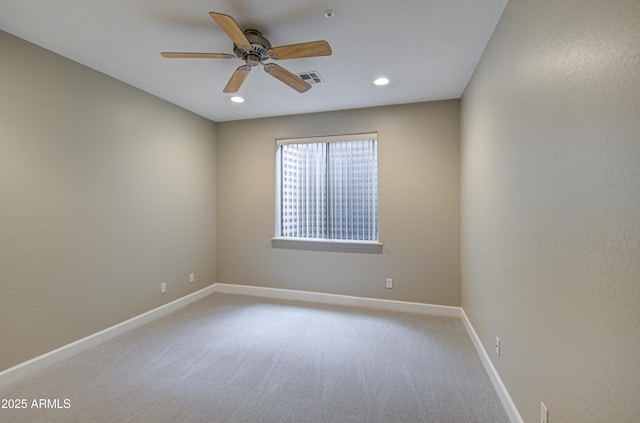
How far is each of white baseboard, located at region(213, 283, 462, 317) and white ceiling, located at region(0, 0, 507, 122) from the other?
2.53 meters

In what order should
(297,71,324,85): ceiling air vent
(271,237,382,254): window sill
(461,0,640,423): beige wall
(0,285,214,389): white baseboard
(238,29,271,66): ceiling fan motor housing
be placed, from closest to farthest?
(461,0,640,423): beige wall → (238,29,271,66): ceiling fan motor housing → (0,285,214,389): white baseboard → (297,71,324,85): ceiling air vent → (271,237,382,254): window sill

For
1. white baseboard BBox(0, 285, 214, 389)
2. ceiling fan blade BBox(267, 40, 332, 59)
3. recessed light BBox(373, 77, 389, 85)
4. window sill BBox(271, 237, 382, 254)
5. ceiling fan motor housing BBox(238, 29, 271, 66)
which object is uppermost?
recessed light BBox(373, 77, 389, 85)

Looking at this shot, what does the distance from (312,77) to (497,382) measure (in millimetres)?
2937

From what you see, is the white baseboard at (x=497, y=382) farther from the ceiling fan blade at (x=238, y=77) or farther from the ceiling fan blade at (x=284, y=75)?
the ceiling fan blade at (x=238, y=77)

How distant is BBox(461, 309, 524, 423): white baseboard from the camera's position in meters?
1.72

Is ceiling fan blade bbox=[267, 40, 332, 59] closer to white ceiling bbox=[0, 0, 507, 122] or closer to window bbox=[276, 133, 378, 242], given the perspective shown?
white ceiling bbox=[0, 0, 507, 122]

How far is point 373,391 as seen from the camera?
205cm

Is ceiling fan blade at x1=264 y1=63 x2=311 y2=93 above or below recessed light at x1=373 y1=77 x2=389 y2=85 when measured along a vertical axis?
below

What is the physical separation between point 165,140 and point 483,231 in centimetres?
360

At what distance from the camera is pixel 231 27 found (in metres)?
1.68

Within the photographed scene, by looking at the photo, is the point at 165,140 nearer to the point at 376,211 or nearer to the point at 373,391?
the point at 376,211

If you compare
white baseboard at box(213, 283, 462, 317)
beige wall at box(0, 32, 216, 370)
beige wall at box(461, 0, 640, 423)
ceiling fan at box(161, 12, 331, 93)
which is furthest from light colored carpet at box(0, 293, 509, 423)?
ceiling fan at box(161, 12, 331, 93)

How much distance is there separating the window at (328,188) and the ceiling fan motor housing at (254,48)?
6.27ft

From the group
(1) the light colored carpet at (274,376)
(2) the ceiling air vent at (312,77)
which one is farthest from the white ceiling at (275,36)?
(1) the light colored carpet at (274,376)
